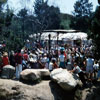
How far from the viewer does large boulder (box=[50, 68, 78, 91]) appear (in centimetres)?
1216

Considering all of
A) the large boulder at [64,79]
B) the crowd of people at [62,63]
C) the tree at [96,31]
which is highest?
the tree at [96,31]

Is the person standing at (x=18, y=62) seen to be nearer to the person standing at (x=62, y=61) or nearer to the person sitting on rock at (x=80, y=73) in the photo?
the person standing at (x=62, y=61)

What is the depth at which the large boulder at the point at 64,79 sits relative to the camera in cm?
1216

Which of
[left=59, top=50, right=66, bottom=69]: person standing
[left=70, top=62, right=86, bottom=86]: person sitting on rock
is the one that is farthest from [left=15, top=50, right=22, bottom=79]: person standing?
[left=70, top=62, right=86, bottom=86]: person sitting on rock

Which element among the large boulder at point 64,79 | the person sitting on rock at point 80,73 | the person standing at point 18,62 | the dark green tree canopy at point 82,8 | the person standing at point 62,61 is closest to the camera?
the large boulder at point 64,79

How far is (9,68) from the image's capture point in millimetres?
13188

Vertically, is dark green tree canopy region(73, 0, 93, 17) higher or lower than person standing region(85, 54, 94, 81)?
higher

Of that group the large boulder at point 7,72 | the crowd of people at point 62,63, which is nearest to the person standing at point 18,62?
the crowd of people at point 62,63

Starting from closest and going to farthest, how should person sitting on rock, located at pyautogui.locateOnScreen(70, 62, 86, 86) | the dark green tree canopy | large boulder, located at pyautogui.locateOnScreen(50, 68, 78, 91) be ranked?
large boulder, located at pyautogui.locateOnScreen(50, 68, 78, 91)
person sitting on rock, located at pyautogui.locateOnScreen(70, 62, 86, 86)
the dark green tree canopy

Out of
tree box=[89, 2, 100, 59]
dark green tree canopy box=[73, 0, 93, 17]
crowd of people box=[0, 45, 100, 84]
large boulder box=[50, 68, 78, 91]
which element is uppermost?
dark green tree canopy box=[73, 0, 93, 17]

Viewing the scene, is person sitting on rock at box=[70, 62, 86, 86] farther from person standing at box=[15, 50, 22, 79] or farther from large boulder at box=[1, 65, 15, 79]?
large boulder at box=[1, 65, 15, 79]

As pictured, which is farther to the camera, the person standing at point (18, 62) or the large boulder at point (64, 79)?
the person standing at point (18, 62)

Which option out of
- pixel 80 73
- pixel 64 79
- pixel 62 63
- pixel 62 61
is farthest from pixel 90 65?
pixel 62 63

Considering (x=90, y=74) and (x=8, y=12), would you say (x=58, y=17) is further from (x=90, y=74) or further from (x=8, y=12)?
(x=90, y=74)
